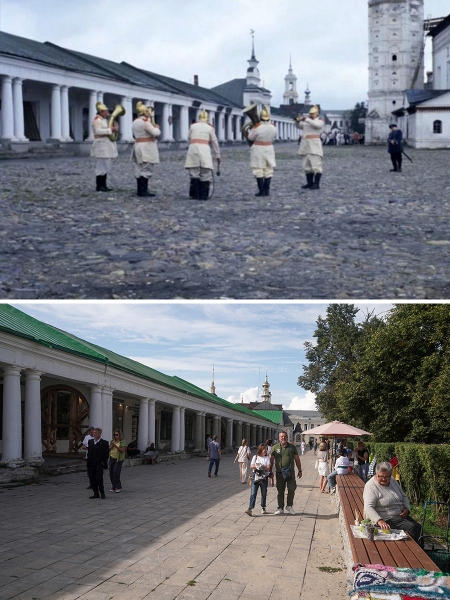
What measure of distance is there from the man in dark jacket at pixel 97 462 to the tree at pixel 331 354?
3447cm

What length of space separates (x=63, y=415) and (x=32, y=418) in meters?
6.30

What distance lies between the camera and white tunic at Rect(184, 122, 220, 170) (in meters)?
14.4

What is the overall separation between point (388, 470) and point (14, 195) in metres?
11.5

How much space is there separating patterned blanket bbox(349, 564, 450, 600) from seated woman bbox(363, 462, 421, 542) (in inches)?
62.9

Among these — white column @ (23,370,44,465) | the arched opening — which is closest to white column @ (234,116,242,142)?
the arched opening

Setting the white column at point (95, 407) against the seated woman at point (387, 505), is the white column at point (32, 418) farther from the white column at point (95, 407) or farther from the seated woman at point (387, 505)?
the seated woman at point (387, 505)

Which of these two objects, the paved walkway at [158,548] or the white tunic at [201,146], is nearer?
the paved walkway at [158,548]

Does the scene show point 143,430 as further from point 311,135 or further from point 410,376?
point 311,135

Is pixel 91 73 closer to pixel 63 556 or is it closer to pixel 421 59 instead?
pixel 63 556

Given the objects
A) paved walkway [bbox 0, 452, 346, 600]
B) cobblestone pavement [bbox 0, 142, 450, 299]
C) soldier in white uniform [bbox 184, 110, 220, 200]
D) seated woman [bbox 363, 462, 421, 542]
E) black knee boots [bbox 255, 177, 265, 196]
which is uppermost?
soldier in white uniform [bbox 184, 110, 220, 200]

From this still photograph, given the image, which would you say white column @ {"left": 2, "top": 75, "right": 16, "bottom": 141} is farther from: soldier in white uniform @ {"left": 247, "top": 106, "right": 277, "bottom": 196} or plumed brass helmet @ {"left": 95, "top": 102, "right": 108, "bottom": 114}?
soldier in white uniform @ {"left": 247, "top": 106, "right": 277, "bottom": 196}

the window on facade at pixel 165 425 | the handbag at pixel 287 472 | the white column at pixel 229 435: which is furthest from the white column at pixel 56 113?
the handbag at pixel 287 472

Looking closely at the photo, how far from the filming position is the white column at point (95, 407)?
18.2m

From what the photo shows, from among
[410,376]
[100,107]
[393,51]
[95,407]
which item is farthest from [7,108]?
[393,51]
